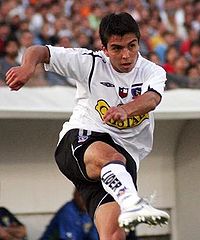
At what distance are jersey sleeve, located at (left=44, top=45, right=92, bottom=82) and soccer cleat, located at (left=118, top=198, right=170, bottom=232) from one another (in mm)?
984

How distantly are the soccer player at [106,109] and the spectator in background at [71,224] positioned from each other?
245 centimetres

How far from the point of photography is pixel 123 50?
5.10 metres

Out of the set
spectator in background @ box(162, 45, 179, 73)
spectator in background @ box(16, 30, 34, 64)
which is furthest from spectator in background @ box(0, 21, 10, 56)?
spectator in background @ box(162, 45, 179, 73)

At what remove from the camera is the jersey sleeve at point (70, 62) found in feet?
17.0

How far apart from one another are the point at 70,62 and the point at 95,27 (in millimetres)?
8016

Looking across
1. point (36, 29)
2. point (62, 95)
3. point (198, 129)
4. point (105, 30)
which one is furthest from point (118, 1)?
point (105, 30)

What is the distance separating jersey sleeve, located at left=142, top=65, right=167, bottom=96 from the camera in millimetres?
5145

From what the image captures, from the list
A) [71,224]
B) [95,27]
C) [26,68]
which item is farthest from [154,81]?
[95,27]

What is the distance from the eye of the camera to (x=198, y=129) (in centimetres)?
897

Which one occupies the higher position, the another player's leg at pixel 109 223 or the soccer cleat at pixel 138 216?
the soccer cleat at pixel 138 216

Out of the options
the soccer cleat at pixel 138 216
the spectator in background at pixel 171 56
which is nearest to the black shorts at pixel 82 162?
the soccer cleat at pixel 138 216

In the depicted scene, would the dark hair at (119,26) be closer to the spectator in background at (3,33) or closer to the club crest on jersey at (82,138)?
the club crest on jersey at (82,138)

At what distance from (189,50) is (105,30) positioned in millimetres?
8542

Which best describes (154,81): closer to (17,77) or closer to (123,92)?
(123,92)
